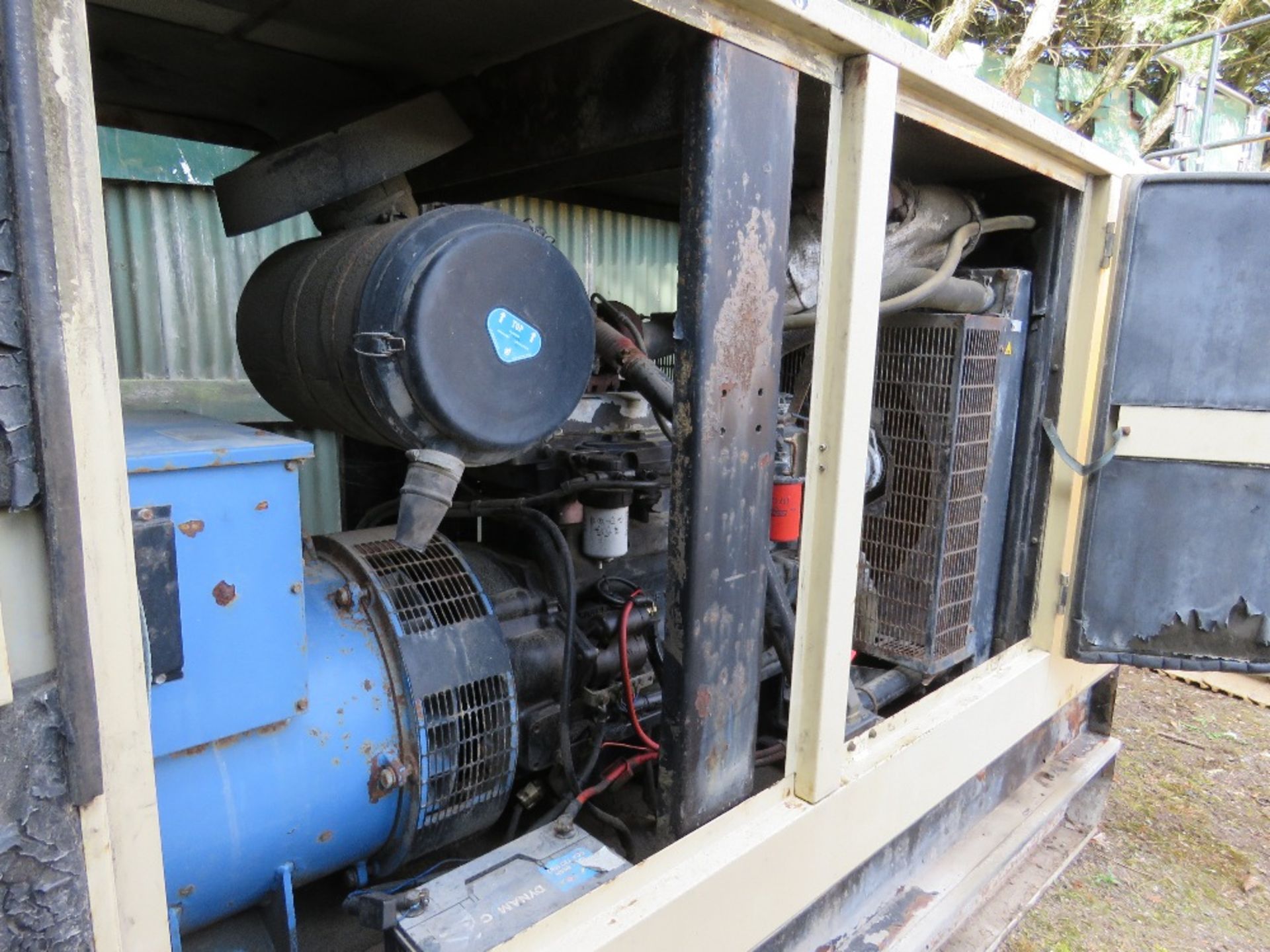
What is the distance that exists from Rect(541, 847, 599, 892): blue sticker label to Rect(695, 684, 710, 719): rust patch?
0.28 metres

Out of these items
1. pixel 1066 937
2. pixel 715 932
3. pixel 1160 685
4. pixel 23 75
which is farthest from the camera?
pixel 1160 685

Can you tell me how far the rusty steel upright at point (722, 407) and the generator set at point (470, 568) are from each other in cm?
11

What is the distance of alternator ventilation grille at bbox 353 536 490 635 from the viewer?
4.85 ft

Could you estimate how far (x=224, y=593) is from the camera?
110cm

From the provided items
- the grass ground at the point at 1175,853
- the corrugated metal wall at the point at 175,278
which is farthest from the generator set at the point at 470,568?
the corrugated metal wall at the point at 175,278

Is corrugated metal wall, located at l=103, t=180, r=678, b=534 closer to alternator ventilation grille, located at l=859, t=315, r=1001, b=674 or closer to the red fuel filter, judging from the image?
alternator ventilation grille, located at l=859, t=315, r=1001, b=674

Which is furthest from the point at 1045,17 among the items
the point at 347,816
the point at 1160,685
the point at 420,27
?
the point at 347,816

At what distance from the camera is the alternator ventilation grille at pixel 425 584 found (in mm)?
1478

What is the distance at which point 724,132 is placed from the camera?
1.16m

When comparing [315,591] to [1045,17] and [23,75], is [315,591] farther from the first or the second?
[1045,17]

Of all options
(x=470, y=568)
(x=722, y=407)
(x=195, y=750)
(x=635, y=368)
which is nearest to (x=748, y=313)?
(x=722, y=407)

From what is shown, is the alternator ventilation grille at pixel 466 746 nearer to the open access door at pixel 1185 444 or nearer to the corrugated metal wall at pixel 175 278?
the open access door at pixel 1185 444

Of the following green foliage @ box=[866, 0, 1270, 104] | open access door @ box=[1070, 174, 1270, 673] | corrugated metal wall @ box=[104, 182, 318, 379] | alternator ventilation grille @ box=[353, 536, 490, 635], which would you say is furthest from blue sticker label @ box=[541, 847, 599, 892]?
green foliage @ box=[866, 0, 1270, 104]

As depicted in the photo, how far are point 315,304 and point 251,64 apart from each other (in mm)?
652
